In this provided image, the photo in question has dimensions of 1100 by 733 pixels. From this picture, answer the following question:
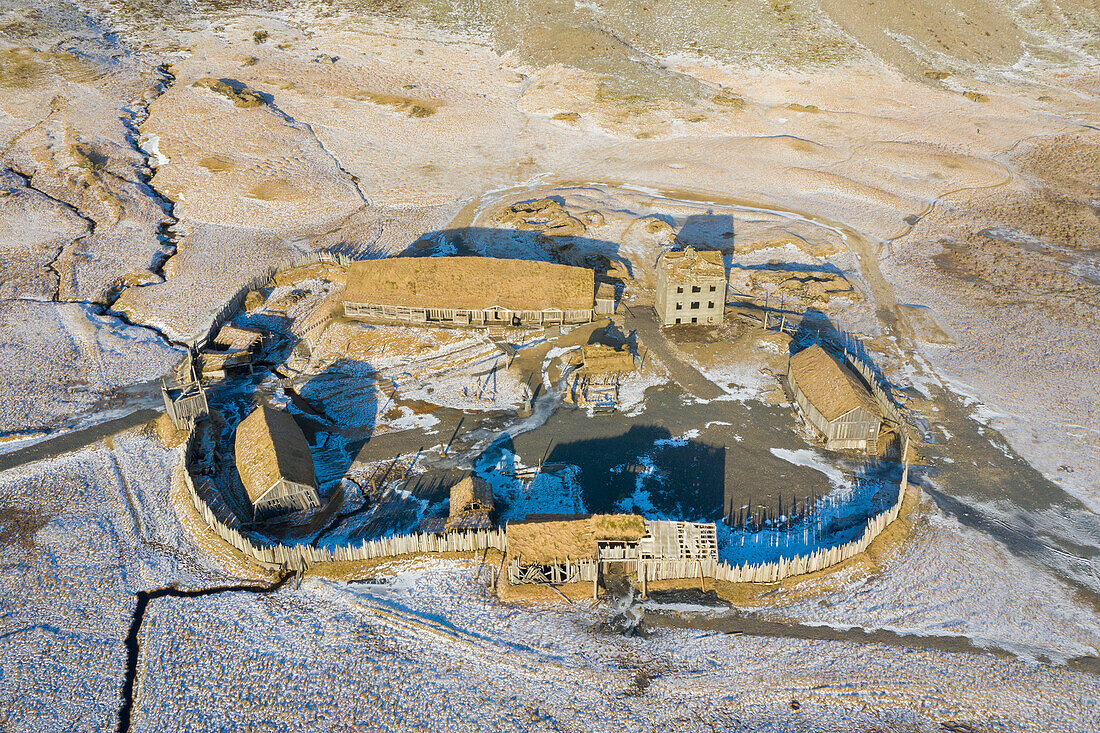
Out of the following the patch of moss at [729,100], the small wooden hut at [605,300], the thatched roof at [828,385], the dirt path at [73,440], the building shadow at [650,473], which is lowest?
the dirt path at [73,440]

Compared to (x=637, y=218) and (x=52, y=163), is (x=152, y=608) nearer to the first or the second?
(x=637, y=218)

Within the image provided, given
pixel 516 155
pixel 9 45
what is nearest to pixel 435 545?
pixel 516 155

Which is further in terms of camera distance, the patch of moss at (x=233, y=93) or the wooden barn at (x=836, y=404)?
the patch of moss at (x=233, y=93)

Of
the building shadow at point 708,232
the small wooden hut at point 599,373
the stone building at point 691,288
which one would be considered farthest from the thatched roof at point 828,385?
the building shadow at point 708,232

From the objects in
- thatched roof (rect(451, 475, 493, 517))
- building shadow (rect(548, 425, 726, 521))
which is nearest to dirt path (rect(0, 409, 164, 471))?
thatched roof (rect(451, 475, 493, 517))

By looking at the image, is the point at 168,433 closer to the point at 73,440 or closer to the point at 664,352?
the point at 73,440

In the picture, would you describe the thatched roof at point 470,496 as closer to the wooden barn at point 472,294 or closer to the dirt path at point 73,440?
the wooden barn at point 472,294

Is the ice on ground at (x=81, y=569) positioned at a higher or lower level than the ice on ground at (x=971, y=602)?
lower
